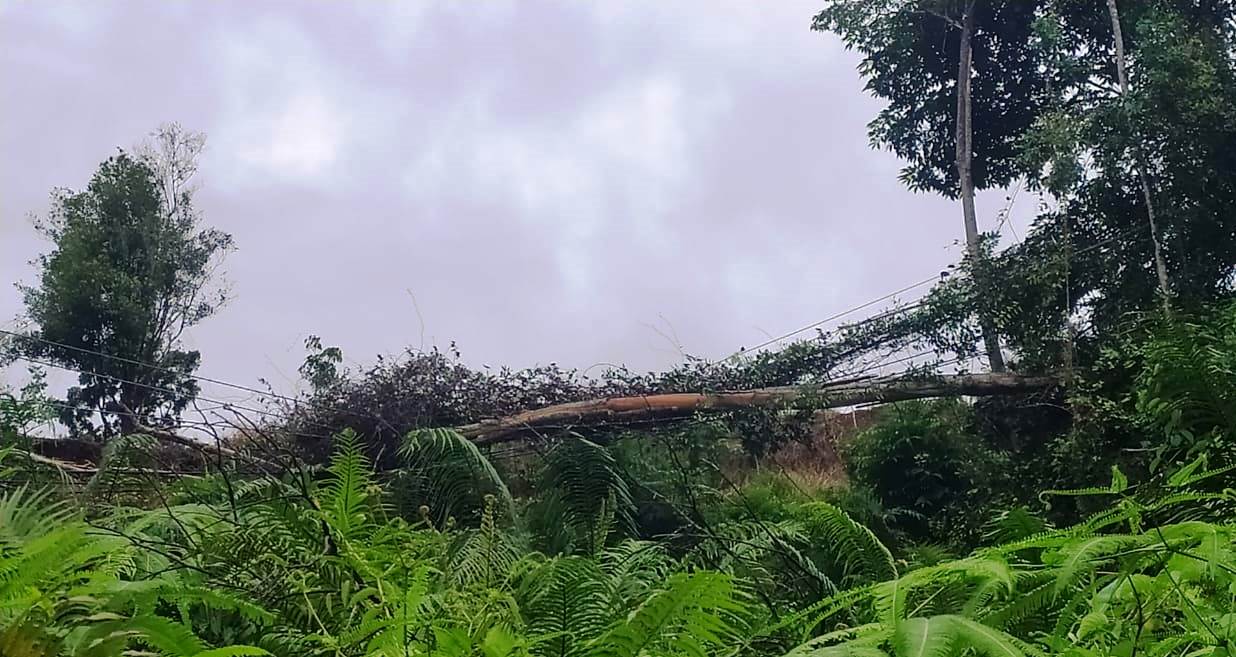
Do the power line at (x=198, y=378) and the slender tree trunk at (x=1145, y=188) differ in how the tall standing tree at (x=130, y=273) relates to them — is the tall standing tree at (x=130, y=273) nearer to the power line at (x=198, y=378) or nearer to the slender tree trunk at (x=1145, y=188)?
the power line at (x=198, y=378)

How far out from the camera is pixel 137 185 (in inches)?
372

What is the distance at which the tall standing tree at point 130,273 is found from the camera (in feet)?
26.8

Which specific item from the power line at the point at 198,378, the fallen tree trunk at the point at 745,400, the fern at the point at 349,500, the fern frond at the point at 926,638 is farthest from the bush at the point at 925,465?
the fern frond at the point at 926,638

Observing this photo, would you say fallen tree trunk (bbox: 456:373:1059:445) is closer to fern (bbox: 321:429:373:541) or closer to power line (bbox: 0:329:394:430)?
power line (bbox: 0:329:394:430)

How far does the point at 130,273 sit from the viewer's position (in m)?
9.06

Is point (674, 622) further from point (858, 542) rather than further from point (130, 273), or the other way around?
point (130, 273)

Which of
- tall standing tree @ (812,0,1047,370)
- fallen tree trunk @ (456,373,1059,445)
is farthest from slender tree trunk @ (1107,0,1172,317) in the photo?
tall standing tree @ (812,0,1047,370)

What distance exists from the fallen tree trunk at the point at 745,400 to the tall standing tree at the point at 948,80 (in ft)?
6.08

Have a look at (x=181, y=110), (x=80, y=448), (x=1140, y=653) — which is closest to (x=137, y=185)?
(x=181, y=110)

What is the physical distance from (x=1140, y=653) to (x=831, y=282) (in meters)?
7.48

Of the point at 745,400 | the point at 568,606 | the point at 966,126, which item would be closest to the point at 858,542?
the point at 568,606

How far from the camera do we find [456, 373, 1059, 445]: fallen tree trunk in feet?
18.4

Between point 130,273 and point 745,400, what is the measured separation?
619 centimetres

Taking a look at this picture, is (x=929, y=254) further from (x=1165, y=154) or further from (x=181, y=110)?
(x=181, y=110)
